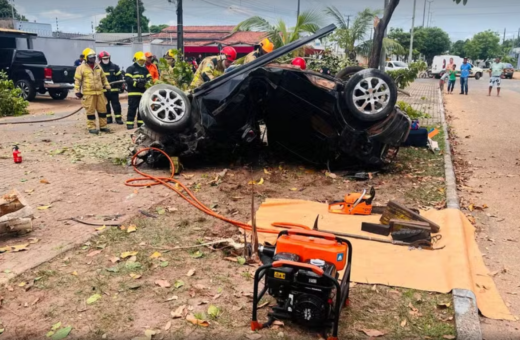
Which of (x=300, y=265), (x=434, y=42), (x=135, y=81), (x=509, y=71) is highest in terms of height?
(x=434, y=42)

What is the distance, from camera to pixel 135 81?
1115 cm

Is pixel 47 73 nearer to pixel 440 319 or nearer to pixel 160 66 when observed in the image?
pixel 160 66

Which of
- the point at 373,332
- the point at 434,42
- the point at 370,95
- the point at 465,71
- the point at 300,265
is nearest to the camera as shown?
the point at 300,265

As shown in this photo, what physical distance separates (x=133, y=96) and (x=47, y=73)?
289 inches

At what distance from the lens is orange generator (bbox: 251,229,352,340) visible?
3.00 metres

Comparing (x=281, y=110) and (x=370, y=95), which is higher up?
(x=370, y=95)

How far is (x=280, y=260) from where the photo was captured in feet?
10.1

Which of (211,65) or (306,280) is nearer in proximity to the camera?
(306,280)

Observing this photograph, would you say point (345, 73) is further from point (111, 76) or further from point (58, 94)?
point (58, 94)

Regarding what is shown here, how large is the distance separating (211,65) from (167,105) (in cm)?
252

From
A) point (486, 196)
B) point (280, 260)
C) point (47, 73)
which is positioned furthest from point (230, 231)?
point (47, 73)

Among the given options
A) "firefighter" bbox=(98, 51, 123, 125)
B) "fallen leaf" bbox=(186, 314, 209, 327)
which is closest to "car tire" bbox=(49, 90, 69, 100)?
"firefighter" bbox=(98, 51, 123, 125)

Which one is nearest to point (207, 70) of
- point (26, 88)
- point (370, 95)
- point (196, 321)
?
point (370, 95)

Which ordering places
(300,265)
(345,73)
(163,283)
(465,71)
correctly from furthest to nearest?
(465,71)
(345,73)
(163,283)
(300,265)
